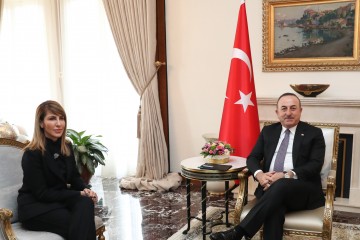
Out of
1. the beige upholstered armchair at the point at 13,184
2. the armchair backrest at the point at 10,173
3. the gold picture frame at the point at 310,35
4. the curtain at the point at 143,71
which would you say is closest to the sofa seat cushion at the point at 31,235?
the beige upholstered armchair at the point at 13,184

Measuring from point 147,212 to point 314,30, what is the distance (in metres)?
2.41

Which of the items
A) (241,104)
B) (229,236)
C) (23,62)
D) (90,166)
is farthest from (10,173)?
(23,62)

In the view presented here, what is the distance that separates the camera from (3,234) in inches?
82.7

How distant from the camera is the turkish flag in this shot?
366cm

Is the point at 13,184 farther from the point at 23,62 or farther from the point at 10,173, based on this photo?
the point at 23,62

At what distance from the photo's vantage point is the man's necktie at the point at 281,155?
2.80 meters

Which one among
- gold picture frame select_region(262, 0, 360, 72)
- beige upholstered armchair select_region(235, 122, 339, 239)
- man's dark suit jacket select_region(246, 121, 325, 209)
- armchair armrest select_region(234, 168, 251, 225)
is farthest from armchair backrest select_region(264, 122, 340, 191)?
gold picture frame select_region(262, 0, 360, 72)

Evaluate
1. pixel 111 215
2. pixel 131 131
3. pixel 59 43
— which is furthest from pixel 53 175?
pixel 59 43

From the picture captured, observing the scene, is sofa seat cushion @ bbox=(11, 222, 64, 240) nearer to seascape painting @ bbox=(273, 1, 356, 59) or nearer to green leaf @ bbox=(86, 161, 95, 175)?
green leaf @ bbox=(86, 161, 95, 175)

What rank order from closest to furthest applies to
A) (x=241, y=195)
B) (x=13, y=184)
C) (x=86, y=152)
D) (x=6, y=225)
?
(x=6, y=225)
(x=13, y=184)
(x=241, y=195)
(x=86, y=152)

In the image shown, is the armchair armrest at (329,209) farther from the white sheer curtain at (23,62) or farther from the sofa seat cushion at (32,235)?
the white sheer curtain at (23,62)

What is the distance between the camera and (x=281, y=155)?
9.23 feet

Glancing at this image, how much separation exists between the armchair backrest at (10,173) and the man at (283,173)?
125 cm

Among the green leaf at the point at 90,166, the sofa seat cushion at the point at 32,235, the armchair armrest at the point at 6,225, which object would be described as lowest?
the green leaf at the point at 90,166
